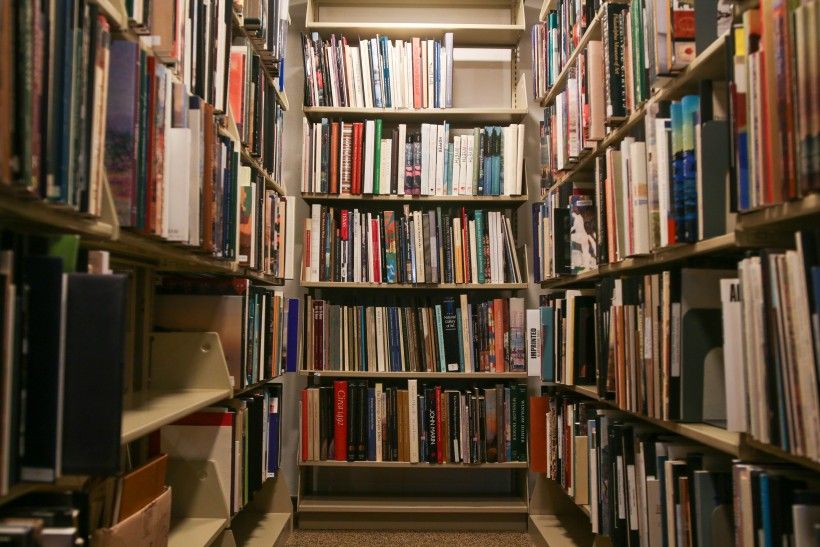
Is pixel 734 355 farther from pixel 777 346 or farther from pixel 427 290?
pixel 427 290

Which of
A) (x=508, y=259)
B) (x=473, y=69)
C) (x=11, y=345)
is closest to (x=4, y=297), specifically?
(x=11, y=345)

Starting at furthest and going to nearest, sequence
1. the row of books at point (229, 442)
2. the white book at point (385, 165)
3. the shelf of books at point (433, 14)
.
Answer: the shelf of books at point (433, 14) < the white book at point (385, 165) < the row of books at point (229, 442)

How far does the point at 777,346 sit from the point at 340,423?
2043mm

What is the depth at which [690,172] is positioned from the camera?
1.31m

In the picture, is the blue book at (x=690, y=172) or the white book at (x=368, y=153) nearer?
the blue book at (x=690, y=172)

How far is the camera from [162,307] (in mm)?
1908

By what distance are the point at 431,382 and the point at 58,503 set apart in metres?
2.13

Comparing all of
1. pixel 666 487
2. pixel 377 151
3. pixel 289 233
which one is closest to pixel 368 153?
pixel 377 151

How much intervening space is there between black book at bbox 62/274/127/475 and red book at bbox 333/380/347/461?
1834 millimetres

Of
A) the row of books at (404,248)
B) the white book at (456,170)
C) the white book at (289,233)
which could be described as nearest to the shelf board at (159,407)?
the white book at (289,233)

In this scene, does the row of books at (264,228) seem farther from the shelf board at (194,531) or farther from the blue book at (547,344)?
the blue book at (547,344)

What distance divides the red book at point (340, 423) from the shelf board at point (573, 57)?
1.54 metres

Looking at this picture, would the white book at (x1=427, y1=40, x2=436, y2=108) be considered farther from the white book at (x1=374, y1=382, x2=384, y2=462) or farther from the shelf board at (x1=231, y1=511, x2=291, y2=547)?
the shelf board at (x1=231, y1=511, x2=291, y2=547)

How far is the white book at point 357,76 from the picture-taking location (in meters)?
2.87
